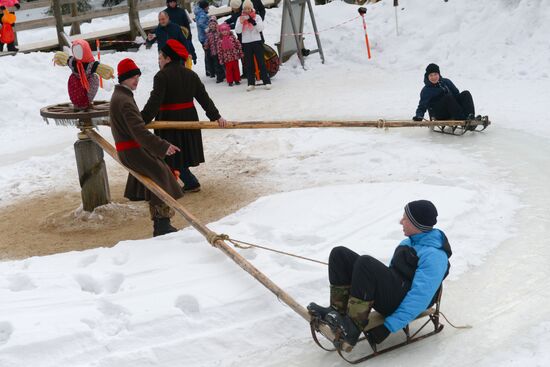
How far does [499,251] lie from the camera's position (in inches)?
196

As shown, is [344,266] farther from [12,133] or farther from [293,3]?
[293,3]

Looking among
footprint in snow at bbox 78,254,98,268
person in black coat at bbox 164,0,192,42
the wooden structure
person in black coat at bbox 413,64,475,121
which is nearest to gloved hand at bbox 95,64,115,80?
the wooden structure

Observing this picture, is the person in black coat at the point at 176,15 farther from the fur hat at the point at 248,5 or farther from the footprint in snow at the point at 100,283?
the footprint in snow at the point at 100,283

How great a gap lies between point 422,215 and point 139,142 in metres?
2.59

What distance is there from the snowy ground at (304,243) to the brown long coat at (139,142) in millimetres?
534

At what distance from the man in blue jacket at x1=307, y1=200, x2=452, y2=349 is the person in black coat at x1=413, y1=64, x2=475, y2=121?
15.9 ft

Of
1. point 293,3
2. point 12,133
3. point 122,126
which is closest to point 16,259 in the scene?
point 122,126

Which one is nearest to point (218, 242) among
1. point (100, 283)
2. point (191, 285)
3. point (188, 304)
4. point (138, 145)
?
point (191, 285)

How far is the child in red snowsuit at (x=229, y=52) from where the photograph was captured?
12938mm

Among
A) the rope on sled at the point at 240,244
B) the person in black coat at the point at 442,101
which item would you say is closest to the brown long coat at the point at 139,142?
the rope on sled at the point at 240,244

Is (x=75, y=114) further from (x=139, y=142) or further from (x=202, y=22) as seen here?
(x=202, y=22)

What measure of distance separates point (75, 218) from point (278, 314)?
3.12 meters

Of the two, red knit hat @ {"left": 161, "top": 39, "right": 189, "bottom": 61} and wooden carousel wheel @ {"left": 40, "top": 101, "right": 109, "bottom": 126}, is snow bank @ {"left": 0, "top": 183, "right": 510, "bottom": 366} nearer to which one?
wooden carousel wheel @ {"left": 40, "top": 101, "right": 109, "bottom": 126}

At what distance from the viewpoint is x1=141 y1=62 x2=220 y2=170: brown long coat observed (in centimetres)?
643
